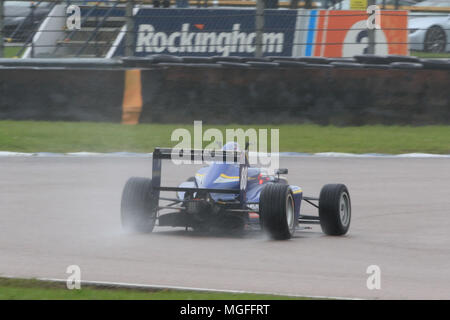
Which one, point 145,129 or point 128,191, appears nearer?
point 128,191

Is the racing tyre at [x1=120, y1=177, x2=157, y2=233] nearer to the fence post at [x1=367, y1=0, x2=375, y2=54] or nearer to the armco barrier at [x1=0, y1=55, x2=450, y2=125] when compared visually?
the armco barrier at [x1=0, y1=55, x2=450, y2=125]

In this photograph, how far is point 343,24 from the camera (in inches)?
815

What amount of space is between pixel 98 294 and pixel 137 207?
2552 millimetres

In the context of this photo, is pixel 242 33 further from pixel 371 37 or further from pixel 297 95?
pixel 297 95

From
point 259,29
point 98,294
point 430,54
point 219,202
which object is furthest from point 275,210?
point 430,54

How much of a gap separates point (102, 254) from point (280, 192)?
5.49ft

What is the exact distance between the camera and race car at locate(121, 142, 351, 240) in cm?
845

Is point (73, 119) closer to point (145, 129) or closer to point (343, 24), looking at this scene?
point (145, 129)

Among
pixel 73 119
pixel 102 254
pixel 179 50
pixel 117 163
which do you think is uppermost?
pixel 179 50

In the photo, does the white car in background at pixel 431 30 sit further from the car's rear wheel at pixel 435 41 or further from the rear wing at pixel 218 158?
the rear wing at pixel 218 158

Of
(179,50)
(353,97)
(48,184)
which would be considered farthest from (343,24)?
(48,184)

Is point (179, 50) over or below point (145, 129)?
over

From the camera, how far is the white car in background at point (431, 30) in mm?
19036
